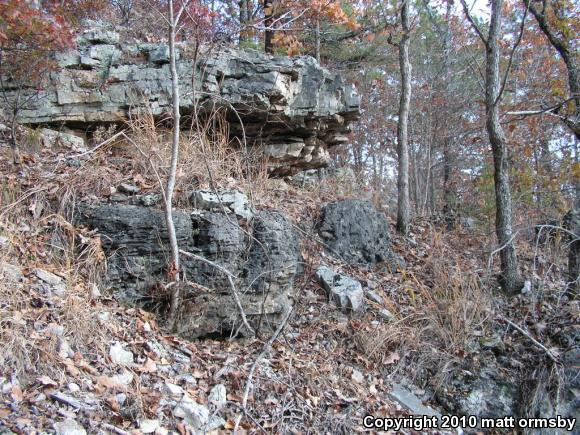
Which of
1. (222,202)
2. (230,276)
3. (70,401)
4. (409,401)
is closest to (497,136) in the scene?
(409,401)

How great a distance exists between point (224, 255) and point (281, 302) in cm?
72

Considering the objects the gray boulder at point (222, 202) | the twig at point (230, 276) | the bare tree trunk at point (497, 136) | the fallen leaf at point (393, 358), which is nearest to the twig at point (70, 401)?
the twig at point (230, 276)

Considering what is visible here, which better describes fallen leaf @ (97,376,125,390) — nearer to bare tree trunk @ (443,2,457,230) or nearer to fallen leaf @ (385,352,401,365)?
fallen leaf @ (385,352,401,365)

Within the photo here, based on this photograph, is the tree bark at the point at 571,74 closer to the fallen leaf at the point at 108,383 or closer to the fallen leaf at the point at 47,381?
the fallen leaf at the point at 108,383

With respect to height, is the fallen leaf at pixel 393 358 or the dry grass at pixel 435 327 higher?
the dry grass at pixel 435 327

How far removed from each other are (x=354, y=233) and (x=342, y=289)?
1.13 meters

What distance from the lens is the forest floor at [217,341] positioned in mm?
2584

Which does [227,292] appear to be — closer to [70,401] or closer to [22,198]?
[70,401]

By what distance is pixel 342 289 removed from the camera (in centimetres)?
469

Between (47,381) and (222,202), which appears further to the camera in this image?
(222,202)

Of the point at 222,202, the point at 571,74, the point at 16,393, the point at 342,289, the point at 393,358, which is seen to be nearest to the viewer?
the point at 16,393

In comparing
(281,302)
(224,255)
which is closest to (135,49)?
(224,255)

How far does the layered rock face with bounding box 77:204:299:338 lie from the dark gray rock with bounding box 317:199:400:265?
4.33 ft

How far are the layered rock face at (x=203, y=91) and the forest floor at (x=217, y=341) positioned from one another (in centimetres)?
70
